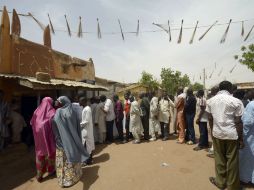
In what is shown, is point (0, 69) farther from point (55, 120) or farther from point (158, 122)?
point (158, 122)

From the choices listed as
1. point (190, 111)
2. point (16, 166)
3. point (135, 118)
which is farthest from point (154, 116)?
point (16, 166)

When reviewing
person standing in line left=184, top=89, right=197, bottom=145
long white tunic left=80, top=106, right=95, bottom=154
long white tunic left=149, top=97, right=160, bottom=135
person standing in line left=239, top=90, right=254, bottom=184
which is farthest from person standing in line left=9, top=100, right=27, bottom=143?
person standing in line left=239, top=90, right=254, bottom=184

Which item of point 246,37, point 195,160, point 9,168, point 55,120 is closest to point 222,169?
point 195,160

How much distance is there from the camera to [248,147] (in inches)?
192

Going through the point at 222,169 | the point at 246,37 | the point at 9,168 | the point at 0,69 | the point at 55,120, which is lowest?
the point at 9,168

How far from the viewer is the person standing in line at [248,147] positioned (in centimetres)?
477

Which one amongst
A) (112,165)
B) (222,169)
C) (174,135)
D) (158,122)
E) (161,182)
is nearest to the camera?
(222,169)

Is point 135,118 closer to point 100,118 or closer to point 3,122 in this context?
point 100,118

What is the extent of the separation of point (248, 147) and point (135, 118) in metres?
4.73

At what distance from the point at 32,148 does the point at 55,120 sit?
441 centimetres

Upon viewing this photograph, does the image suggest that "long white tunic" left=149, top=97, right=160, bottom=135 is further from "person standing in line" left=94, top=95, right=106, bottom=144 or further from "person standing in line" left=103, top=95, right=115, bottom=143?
"person standing in line" left=94, top=95, right=106, bottom=144

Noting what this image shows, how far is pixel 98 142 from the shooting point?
9.68 metres

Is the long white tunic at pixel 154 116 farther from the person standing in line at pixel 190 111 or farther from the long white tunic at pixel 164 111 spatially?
the person standing in line at pixel 190 111

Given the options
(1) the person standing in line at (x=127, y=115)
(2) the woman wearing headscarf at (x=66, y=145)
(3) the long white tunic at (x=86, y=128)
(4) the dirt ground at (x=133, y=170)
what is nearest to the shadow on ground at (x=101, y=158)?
(4) the dirt ground at (x=133, y=170)
